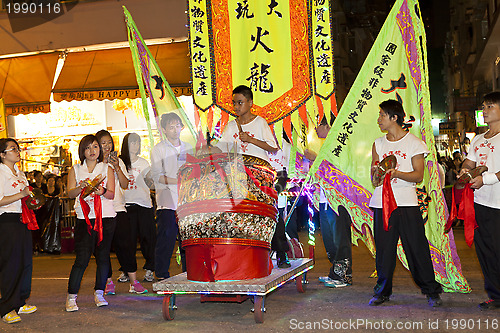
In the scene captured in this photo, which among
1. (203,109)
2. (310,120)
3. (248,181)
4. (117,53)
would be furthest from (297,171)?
(117,53)

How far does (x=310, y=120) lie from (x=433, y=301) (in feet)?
9.60

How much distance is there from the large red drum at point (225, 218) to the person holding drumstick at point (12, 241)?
1.61 meters

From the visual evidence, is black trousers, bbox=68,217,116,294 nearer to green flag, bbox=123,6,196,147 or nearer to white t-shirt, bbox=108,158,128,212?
white t-shirt, bbox=108,158,128,212

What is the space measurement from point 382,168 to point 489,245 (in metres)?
1.23

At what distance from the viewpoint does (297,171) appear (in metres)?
7.50

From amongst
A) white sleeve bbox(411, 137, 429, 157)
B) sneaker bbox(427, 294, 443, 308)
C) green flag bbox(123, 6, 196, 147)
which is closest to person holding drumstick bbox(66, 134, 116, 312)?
green flag bbox(123, 6, 196, 147)

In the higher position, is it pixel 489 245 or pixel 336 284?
pixel 489 245

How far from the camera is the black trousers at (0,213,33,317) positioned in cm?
572

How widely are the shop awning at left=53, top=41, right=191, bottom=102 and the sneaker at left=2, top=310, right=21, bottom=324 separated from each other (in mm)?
7846

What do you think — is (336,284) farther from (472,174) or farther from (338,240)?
(472,174)

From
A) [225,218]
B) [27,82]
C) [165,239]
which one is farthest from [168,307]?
[27,82]

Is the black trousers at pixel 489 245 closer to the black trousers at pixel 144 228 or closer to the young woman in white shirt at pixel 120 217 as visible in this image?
the young woman in white shirt at pixel 120 217

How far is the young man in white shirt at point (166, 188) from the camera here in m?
7.28

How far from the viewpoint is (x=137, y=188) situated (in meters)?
7.71
